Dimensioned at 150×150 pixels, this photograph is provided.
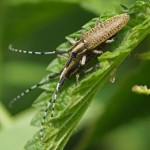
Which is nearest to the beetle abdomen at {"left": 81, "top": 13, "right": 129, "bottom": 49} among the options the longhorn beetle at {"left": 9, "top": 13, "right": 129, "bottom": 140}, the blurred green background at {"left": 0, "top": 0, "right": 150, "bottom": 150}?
the longhorn beetle at {"left": 9, "top": 13, "right": 129, "bottom": 140}

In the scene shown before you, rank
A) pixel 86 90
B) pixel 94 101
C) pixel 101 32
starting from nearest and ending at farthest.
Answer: pixel 86 90 → pixel 101 32 → pixel 94 101

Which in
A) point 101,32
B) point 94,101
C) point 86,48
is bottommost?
point 94,101

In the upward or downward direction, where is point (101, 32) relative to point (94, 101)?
upward

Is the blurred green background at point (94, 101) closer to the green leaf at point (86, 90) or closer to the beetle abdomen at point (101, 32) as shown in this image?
the beetle abdomen at point (101, 32)

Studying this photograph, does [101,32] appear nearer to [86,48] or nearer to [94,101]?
[86,48]

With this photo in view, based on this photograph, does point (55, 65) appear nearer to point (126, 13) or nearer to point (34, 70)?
point (126, 13)

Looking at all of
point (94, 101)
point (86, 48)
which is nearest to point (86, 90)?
point (86, 48)

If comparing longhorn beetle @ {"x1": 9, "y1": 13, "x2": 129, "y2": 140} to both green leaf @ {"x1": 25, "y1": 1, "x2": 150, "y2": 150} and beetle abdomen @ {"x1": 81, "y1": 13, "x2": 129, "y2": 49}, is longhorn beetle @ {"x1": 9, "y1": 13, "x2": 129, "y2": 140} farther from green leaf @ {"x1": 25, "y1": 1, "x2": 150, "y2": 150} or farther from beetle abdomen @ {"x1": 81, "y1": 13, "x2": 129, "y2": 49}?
green leaf @ {"x1": 25, "y1": 1, "x2": 150, "y2": 150}
